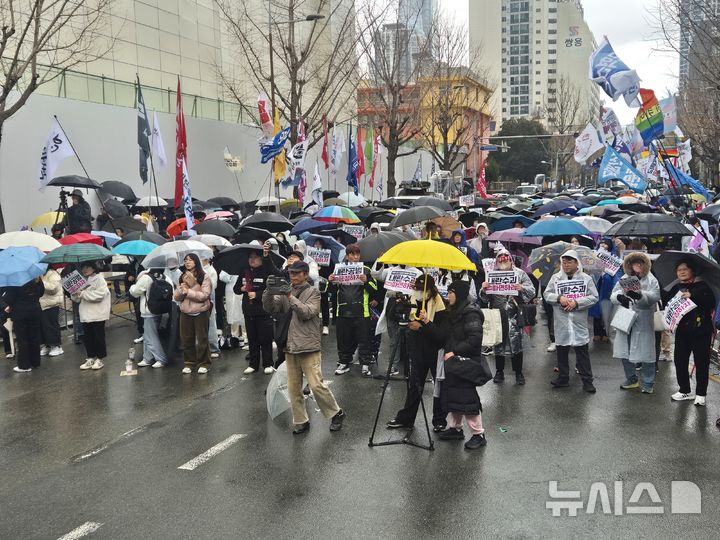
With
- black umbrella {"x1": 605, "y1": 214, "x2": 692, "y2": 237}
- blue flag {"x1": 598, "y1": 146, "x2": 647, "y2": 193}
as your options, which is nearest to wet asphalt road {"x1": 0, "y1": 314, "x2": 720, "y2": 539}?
black umbrella {"x1": 605, "y1": 214, "x2": 692, "y2": 237}

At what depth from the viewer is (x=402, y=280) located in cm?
868

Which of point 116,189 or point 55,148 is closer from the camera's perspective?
point 55,148

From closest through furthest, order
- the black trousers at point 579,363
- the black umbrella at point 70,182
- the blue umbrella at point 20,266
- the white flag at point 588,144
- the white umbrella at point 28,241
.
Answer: the black trousers at point 579,363 < the blue umbrella at point 20,266 < the white umbrella at point 28,241 < the black umbrella at point 70,182 < the white flag at point 588,144

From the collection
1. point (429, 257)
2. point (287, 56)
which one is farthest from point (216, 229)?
point (287, 56)

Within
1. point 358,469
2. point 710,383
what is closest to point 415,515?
point 358,469

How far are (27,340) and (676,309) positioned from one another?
9.35 meters

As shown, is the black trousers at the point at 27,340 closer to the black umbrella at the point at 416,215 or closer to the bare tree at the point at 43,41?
the bare tree at the point at 43,41

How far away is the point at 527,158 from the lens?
299ft

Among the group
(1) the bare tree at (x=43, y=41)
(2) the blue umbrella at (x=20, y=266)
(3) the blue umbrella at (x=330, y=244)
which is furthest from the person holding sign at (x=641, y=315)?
(1) the bare tree at (x=43, y=41)

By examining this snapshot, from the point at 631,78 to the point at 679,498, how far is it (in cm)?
1067

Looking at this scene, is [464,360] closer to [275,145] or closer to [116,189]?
[275,145]

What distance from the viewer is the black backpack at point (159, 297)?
11.1 metres

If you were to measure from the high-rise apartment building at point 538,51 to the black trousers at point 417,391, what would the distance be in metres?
152

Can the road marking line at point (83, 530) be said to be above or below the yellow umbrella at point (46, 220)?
below
